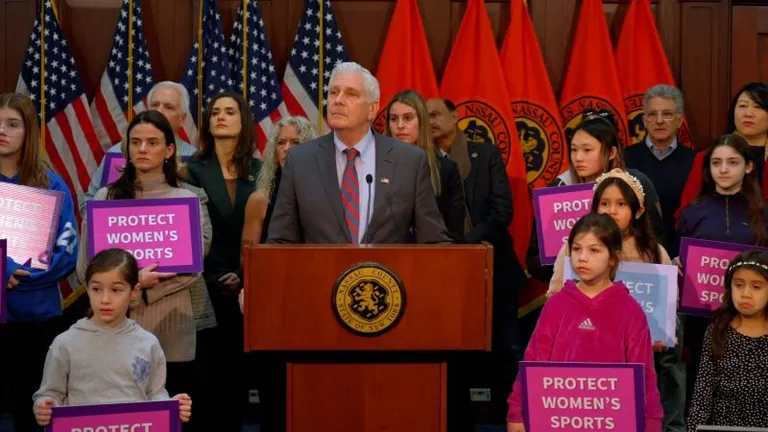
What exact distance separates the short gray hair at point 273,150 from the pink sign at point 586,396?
2.22 m

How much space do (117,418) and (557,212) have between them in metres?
2.40

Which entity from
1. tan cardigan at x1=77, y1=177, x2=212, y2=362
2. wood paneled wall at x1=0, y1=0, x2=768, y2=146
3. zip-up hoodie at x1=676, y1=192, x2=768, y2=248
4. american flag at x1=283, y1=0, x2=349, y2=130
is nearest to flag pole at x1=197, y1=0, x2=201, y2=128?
wood paneled wall at x1=0, y1=0, x2=768, y2=146

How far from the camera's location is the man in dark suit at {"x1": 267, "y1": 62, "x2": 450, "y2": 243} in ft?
13.2

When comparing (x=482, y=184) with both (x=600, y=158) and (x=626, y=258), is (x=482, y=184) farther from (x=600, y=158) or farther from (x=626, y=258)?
(x=626, y=258)

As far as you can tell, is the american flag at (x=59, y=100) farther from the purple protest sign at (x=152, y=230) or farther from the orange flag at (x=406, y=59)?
the purple protest sign at (x=152, y=230)

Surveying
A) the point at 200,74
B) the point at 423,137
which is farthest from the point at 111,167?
the point at 423,137

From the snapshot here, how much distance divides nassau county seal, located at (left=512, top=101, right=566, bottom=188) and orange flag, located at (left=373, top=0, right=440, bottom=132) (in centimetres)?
60

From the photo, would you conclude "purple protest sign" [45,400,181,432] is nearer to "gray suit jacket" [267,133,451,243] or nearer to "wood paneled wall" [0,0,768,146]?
"gray suit jacket" [267,133,451,243]

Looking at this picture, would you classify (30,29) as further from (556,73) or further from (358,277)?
(358,277)

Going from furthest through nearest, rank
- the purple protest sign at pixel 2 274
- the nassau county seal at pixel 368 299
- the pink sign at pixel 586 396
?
1. the purple protest sign at pixel 2 274
2. the pink sign at pixel 586 396
3. the nassau county seal at pixel 368 299

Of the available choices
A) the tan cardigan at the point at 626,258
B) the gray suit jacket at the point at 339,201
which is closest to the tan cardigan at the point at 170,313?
the gray suit jacket at the point at 339,201

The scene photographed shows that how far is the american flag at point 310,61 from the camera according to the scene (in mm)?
7184

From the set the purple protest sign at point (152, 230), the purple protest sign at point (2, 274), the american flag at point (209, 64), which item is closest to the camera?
the purple protest sign at point (2, 274)

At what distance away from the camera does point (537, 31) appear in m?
7.45
